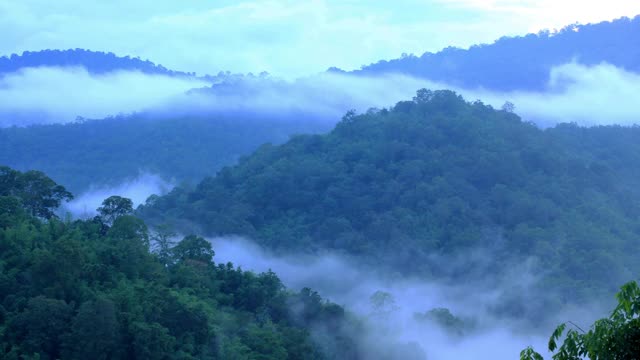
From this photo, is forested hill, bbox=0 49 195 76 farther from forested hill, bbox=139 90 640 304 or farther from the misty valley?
forested hill, bbox=139 90 640 304

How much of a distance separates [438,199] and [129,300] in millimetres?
25020

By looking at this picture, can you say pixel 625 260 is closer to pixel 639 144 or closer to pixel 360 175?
pixel 360 175

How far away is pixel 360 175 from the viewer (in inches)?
1756

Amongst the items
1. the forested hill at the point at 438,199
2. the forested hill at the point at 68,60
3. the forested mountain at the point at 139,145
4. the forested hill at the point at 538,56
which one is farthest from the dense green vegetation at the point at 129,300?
the forested hill at the point at 68,60

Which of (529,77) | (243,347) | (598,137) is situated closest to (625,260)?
(598,137)

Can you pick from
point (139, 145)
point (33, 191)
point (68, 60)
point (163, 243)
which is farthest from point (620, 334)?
point (68, 60)

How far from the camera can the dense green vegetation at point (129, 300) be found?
1786 cm

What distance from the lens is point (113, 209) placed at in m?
26.0

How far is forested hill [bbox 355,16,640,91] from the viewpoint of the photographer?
3214 inches

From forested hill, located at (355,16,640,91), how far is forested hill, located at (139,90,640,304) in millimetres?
31714

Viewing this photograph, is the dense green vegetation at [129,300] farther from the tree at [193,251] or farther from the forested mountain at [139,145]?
the forested mountain at [139,145]

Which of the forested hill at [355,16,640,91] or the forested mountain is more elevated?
the forested hill at [355,16,640,91]

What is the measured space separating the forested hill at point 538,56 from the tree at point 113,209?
58.5 meters

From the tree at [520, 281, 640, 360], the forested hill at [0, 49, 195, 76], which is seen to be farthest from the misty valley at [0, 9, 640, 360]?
the forested hill at [0, 49, 195, 76]
